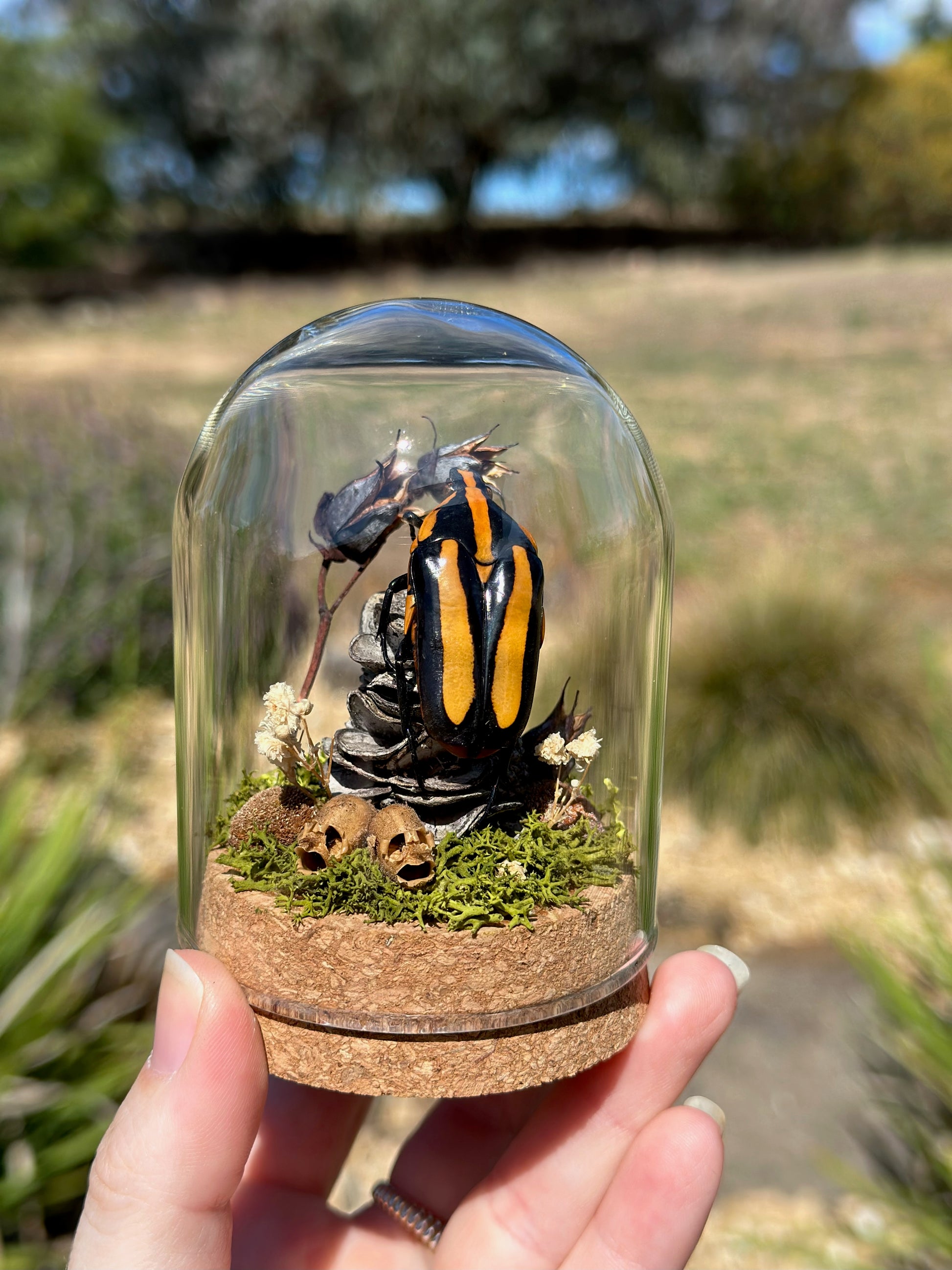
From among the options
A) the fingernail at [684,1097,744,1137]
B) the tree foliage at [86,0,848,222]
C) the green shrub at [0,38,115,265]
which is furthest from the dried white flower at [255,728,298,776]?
the tree foliage at [86,0,848,222]

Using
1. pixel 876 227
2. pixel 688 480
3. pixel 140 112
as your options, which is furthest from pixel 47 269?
pixel 876 227

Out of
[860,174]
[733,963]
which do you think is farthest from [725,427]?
[860,174]

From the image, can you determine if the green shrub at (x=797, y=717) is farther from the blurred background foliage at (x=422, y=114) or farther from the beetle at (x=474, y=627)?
the blurred background foliage at (x=422, y=114)

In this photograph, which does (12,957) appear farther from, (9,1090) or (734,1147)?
(734,1147)

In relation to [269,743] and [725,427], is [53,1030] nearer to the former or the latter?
[269,743]

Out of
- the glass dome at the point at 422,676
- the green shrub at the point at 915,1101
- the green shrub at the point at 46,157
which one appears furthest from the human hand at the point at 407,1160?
the green shrub at the point at 46,157
